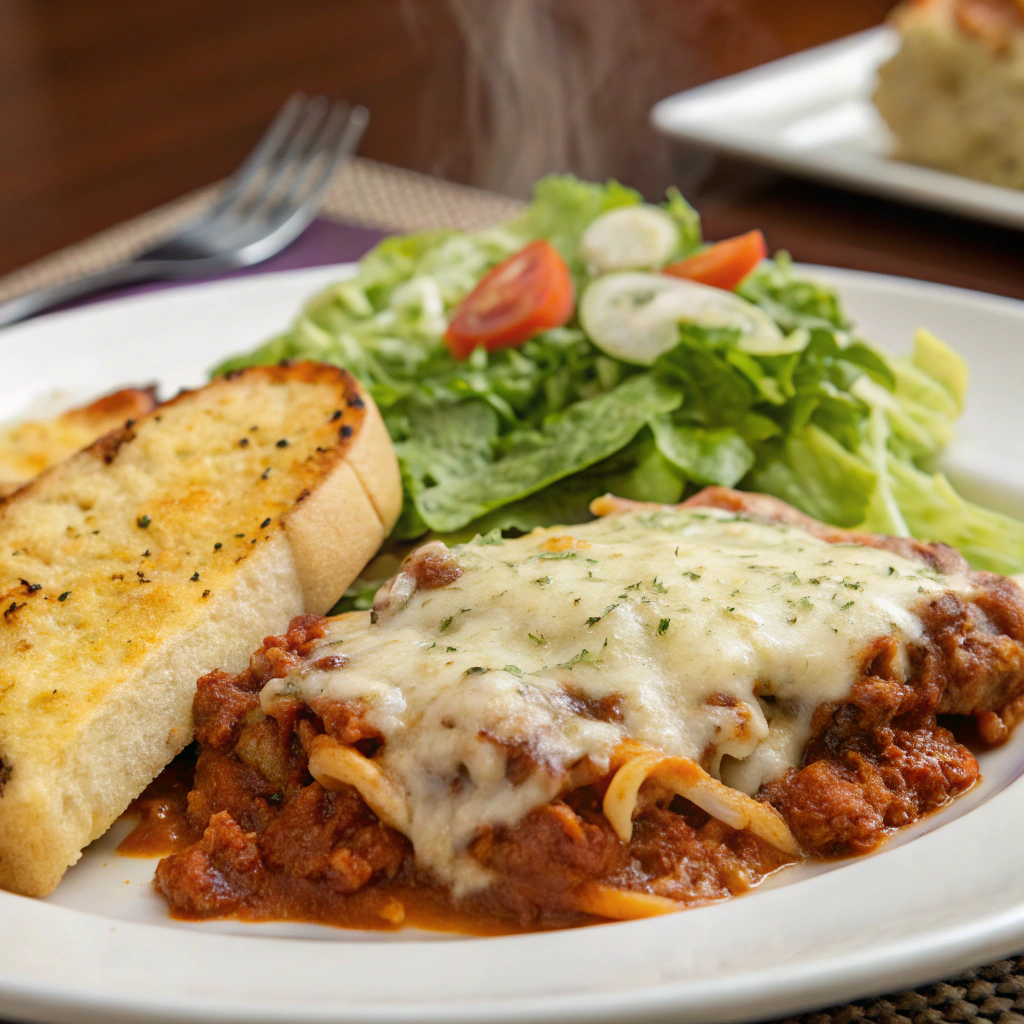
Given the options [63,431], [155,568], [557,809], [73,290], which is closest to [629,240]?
[63,431]

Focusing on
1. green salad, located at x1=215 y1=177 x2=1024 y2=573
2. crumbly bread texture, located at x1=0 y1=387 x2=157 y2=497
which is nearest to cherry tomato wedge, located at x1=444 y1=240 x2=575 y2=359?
green salad, located at x1=215 y1=177 x2=1024 y2=573

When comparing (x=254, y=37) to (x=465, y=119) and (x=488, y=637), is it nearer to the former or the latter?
(x=465, y=119)

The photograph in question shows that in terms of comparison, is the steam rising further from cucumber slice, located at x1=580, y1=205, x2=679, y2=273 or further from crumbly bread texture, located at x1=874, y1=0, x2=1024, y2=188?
cucumber slice, located at x1=580, y1=205, x2=679, y2=273

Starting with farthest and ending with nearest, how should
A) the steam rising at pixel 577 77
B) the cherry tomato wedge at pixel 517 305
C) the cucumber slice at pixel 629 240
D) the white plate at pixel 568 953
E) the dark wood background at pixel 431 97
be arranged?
the steam rising at pixel 577 77, the dark wood background at pixel 431 97, the cucumber slice at pixel 629 240, the cherry tomato wedge at pixel 517 305, the white plate at pixel 568 953

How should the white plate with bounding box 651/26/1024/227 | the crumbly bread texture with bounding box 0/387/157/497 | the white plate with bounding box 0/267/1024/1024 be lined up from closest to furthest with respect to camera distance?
the white plate with bounding box 0/267/1024/1024 < the crumbly bread texture with bounding box 0/387/157/497 < the white plate with bounding box 651/26/1024/227

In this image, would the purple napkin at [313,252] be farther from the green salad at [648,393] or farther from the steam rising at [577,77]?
the green salad at [648,393]

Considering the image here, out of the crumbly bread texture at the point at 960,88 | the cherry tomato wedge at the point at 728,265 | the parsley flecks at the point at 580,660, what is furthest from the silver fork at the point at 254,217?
the parsley flecks at the point at 580,660
